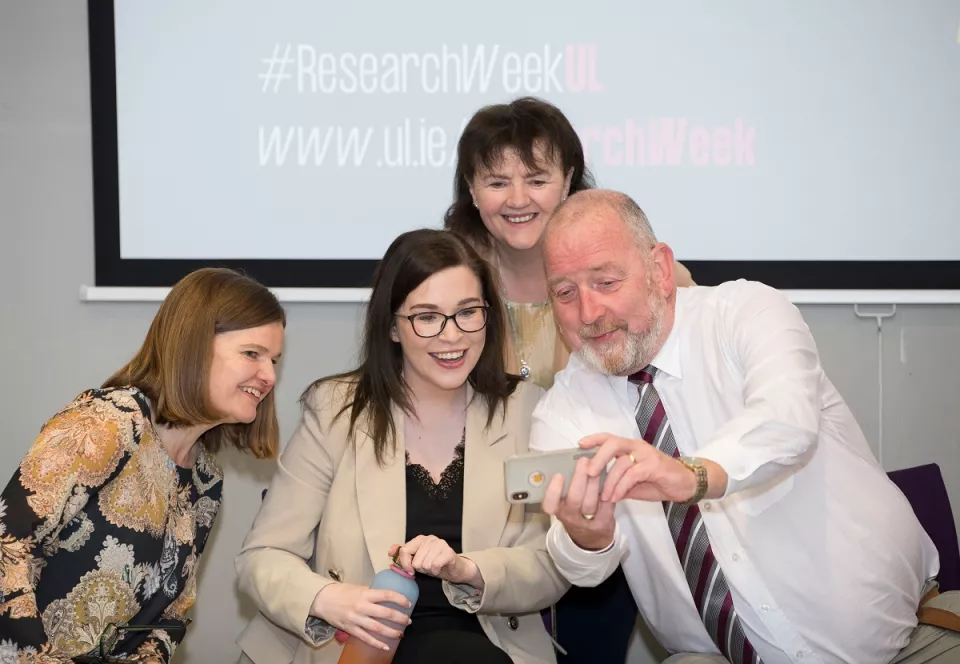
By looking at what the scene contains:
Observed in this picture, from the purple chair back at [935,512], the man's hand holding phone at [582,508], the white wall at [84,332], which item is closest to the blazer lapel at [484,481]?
the man's hand holding phone at [582,508]

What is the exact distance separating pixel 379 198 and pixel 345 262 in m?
0.28

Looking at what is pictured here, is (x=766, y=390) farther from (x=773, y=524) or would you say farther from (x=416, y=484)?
(x=416, y=484)

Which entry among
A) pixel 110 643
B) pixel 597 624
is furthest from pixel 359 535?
pixel 597 624

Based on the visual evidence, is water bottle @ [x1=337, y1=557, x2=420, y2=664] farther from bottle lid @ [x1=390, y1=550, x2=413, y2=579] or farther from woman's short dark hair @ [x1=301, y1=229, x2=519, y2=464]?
woman's short dark hair @ [x1=301, y1=229, x2=519, y2=464]

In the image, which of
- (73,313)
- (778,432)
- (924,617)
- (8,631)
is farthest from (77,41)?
(924,617)

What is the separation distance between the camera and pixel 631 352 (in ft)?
7.49

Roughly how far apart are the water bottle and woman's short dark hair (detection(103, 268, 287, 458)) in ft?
1.94

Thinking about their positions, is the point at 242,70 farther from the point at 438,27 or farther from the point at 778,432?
the point at 778,432

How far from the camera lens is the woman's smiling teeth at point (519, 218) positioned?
303cm

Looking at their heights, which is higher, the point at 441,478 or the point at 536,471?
the point at 536,471

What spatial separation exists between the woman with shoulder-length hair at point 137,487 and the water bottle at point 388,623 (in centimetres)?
47

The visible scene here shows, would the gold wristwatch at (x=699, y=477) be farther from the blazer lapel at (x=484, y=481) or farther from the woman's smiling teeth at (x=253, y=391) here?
the woman's smiling teeth at (x=253, y=391)

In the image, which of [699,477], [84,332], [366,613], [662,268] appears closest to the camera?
[699,477]

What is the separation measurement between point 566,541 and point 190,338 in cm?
100
